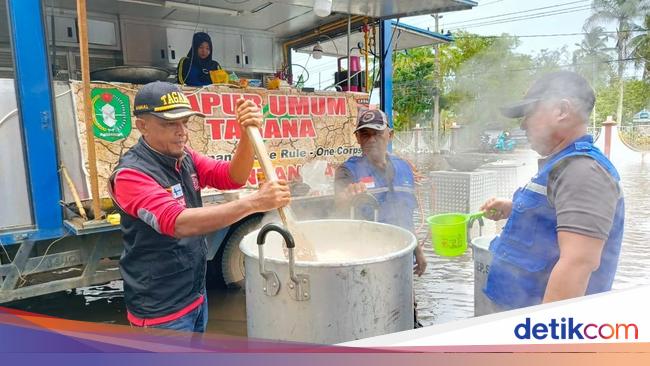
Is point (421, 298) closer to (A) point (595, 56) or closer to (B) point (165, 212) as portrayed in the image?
(A) point (595, 56)

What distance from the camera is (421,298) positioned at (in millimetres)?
4176

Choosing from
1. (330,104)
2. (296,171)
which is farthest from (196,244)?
(330,104)

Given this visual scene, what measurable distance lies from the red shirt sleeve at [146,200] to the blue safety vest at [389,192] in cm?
146

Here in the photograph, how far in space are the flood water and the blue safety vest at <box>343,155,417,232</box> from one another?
0.95 m

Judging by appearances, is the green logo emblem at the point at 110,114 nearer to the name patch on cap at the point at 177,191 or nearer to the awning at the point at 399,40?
the name patch on cap at the point at 177,191

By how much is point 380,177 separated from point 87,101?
2.08 m

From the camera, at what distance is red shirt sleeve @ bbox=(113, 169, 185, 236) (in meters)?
1.66

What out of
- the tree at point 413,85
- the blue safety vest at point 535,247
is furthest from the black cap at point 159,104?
the tree at point 413,85

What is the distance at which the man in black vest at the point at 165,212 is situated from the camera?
1683mm

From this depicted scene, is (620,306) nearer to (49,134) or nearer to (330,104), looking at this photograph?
(49,134)

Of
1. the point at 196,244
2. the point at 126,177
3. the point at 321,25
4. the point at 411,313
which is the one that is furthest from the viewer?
the point at 321,25

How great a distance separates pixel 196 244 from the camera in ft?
6.57

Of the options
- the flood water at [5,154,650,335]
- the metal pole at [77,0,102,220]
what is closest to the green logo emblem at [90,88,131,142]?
the metal pole at [77,0,102,220]

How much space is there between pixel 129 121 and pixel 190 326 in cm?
235
